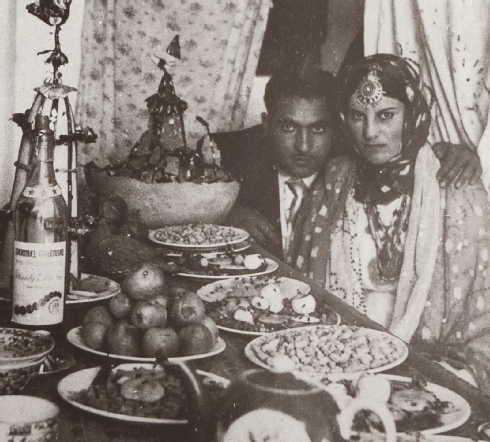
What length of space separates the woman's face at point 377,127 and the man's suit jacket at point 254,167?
0.26 metres

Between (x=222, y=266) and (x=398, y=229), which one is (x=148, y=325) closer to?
(x=222, y=266)

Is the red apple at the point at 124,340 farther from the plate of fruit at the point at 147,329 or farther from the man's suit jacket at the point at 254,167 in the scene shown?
the man's suit jacket at the point at 254,167

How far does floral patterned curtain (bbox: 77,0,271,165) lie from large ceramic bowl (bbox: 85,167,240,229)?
0.72 feet

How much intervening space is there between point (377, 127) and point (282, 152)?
275 millimetres

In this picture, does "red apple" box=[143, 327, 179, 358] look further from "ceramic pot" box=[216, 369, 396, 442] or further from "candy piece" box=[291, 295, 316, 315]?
"candy piece" box=[291, 295, 316, 315]

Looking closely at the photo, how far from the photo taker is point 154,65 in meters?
1.62

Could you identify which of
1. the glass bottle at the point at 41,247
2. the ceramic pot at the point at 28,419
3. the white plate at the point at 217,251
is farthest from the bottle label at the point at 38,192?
the white plate at the point at 217,251

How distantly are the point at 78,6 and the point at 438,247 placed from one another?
1086 mm

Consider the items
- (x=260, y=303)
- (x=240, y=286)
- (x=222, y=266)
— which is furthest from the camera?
(x=222, y=266)

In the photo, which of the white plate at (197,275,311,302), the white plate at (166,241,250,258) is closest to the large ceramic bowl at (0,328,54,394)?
the white plate at (197,275,311,302)

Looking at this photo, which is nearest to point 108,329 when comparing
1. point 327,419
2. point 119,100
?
point 327,419

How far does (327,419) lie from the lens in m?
0.64

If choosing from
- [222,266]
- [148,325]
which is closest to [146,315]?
[148,325]

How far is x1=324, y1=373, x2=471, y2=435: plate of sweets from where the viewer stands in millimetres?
650
